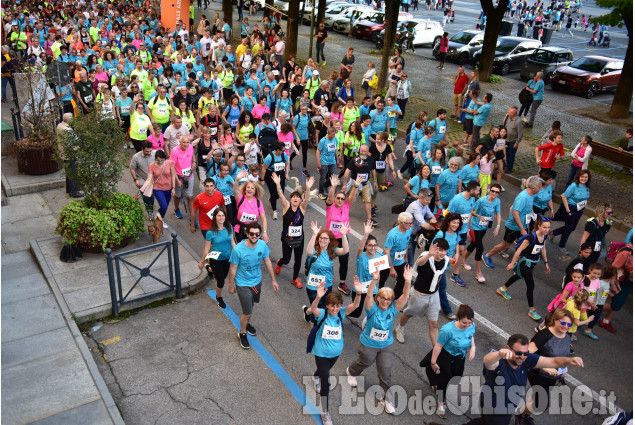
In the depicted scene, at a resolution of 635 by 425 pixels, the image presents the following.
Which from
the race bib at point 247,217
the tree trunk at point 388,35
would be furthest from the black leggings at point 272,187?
the tree trunk at point 388,35

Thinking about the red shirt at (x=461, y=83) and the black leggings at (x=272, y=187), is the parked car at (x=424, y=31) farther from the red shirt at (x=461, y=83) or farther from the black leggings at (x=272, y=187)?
the black leggings at (x=272, y=187)

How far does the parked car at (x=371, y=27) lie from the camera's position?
31438 millimetres

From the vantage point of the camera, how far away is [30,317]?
814cm

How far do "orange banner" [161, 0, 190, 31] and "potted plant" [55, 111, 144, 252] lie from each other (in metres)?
18.7

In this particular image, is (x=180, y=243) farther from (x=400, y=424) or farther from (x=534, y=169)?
(x=534, y=169)

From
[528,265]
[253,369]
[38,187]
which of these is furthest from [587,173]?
[38,187]

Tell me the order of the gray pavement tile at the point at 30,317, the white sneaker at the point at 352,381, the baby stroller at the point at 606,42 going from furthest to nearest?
the baby stroller at the point at 606,42 < the gray pavement tile at the point at 30,317 < the white sneaker at the point at 352,381

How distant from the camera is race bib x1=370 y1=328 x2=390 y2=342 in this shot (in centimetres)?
658

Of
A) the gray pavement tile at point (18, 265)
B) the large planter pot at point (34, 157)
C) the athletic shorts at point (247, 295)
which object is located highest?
the athletic shorts at point (247, 295)

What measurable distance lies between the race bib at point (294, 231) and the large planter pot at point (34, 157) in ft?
20.3

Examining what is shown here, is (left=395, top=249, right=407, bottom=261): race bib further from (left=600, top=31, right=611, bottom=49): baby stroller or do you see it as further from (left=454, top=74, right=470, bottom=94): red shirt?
(left=600, top=31, right=611, bottom=49): baby stroller

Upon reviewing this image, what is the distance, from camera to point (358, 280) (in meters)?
7.36

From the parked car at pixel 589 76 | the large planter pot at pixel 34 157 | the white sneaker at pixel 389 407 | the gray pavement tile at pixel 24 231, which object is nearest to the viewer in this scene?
the white sneaker at pixel 389 407

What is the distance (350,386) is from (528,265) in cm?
338
